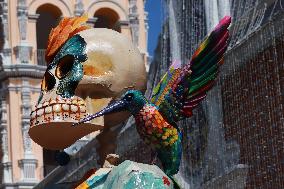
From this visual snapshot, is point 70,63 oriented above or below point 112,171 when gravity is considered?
above

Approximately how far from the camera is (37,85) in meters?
22.5

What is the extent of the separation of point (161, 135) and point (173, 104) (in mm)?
145

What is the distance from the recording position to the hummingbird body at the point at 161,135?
3.44 m

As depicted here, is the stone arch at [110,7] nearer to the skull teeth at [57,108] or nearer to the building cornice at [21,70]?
the building cornice at [21,70]

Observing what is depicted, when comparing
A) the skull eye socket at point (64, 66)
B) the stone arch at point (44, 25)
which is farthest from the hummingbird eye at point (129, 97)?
the stone arch at point (44, 25)

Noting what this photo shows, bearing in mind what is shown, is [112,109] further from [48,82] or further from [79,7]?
[79,7]

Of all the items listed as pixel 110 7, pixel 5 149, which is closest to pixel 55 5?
pixel 110 7

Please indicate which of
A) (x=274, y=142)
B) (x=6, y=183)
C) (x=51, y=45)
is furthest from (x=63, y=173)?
(x=51, y=45)

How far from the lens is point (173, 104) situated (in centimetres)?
350

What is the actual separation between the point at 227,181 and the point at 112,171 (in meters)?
6.40

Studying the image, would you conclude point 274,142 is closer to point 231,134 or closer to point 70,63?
point 231,134

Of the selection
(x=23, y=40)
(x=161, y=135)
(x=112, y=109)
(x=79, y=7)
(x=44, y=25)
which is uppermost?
(x=79, y=7)

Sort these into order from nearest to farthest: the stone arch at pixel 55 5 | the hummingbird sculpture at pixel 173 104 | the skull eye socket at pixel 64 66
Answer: the hummingbird sculpture at pixel 173 104
the skull eye socket at pixel 64 66
the stone arch at pixel 55 5

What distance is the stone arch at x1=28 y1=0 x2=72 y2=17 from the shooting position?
22891 millimetres
